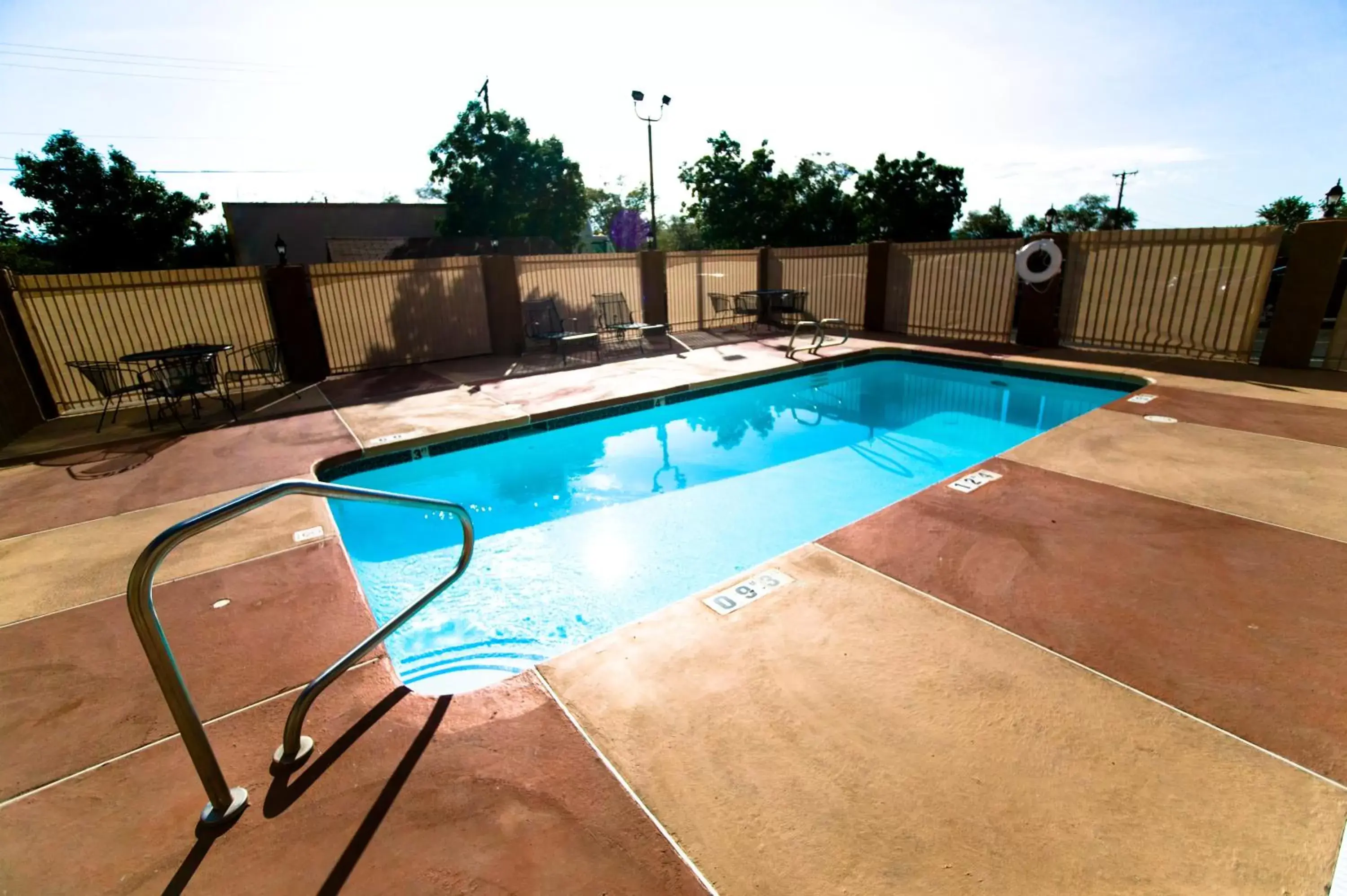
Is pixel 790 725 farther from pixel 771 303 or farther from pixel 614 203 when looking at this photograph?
pixel 614 203

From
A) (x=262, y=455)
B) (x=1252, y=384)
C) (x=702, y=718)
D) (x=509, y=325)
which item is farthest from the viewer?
(x=509, y=325)

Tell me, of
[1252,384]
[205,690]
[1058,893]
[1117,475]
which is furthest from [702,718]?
[1252,384]

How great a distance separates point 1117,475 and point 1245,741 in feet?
8.77

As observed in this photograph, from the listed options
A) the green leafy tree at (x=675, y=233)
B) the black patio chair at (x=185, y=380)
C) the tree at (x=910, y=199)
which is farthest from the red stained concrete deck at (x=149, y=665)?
the green leafy tree at (x=675, y=233)

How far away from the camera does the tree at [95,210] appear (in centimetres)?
2030

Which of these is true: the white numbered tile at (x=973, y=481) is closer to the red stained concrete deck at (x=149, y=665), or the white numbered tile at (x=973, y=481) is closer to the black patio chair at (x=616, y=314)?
the red stained concrete deck at (x=149, y=665)

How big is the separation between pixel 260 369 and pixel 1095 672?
32.7ft

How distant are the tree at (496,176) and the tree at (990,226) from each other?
1018 inches

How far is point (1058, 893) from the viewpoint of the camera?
1.44 meters

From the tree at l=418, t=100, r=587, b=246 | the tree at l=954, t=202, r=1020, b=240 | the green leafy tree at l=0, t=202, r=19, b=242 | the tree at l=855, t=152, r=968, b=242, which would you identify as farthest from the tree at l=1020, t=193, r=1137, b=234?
the green leafy tree at l=0, t=202, r=19, b=242

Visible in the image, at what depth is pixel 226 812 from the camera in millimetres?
1719

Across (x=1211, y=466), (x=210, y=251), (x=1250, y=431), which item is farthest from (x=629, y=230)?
(x=1211, y=466)

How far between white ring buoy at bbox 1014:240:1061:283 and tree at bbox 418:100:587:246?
2468 cm

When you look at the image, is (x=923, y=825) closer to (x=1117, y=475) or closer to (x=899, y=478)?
(x=1117, y=475)
